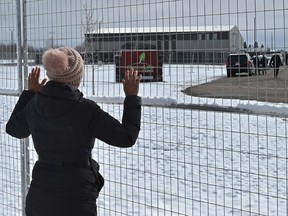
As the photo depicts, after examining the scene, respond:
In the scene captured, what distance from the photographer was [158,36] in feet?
14.2

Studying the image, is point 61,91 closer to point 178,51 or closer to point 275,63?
point 178,51

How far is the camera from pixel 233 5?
3.80 m

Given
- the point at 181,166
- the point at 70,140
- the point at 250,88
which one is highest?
the point at 250,88

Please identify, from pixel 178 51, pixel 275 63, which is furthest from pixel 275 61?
pixel 178 51

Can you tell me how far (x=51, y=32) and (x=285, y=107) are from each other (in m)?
2.50

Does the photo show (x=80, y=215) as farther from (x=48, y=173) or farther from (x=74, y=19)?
(x=74, y=19)

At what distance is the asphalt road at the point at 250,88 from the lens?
3.69 metres

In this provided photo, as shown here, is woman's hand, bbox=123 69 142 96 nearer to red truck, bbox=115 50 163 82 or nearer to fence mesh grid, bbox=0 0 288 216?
fence mesh grid, bbox=0 0 288 216

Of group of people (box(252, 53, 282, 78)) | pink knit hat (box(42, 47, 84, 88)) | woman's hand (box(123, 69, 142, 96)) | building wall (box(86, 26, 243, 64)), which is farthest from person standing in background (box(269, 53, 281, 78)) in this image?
pink knit hat (box(42, 47, 84, 88))

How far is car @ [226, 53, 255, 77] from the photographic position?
3.81 m

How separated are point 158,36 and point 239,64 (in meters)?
0.79

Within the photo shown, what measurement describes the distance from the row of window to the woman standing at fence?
1.12 metres

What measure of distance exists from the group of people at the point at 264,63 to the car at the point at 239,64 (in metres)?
0.04

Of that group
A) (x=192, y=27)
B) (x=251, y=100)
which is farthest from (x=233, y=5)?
(x=251, y=100)
